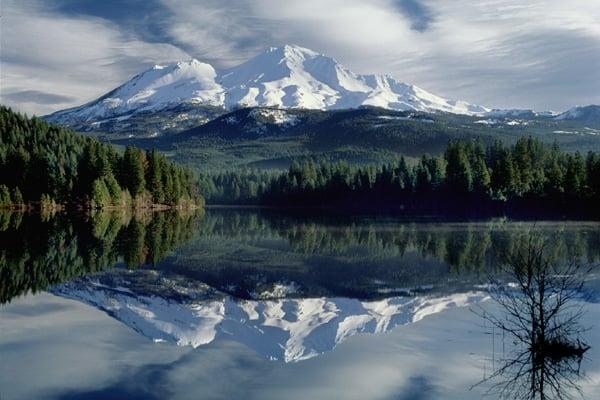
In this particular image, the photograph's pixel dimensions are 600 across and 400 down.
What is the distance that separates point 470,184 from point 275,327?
107 m

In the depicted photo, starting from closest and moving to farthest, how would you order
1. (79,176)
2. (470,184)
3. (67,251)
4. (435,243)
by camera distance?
(67,251)
(435,243)
(79,176)
(470,184)

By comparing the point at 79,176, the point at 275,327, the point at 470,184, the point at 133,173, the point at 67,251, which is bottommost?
the point at 275,327

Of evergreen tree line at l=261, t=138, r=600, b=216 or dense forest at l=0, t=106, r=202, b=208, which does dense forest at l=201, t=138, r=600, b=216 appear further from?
dense forest at l=0, t=106, r=202, b=208

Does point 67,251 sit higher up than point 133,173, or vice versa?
point 133,173

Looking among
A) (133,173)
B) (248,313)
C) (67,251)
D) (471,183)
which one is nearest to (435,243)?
(67,251)

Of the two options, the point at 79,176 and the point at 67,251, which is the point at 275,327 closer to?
the point at 67,251

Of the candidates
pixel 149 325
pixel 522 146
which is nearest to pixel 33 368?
pixel 149 325

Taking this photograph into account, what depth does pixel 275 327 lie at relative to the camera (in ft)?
71.6

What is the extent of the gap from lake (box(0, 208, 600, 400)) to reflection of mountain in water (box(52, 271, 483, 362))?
7cm

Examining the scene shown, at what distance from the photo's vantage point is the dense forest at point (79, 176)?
108000 mm

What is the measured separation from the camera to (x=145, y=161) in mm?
122000

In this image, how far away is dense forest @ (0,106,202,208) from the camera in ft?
354

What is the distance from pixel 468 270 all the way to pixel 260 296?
1217 centimetres

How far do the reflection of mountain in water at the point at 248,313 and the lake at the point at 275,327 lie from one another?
71 millimetres
